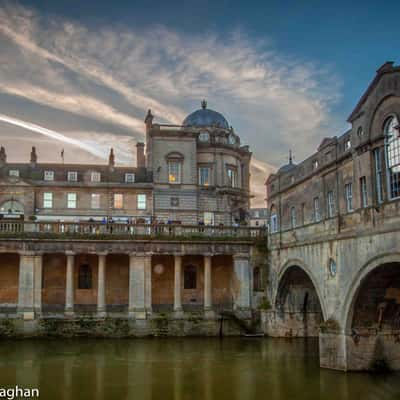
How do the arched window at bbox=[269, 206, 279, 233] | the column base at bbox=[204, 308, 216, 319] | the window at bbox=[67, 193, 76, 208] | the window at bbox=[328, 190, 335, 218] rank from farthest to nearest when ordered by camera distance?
the window at bbox=[67, 193, 76, 208] → the column base at bbox=[204, 308, 216, 319] → the arched window at bbox=[269, 206, 279, 233] → the window at bbox=[328, 190, 335, 218]

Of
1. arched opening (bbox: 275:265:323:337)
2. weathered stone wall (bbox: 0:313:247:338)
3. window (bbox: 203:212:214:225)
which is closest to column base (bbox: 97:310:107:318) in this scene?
weathered stone wall (bbox: 0:313:247:338)

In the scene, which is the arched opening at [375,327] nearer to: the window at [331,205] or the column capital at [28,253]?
the window at [331,205]

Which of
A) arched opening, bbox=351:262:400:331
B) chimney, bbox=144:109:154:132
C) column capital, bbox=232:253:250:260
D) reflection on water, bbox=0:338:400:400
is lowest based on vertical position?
reflection on water, bbox=0:338:400:400

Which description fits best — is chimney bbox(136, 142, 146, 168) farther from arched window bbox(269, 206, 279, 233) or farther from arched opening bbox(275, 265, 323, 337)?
arched opening bbox(275, 265, 323, 337)

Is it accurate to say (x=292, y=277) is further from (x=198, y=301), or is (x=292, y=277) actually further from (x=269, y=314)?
(x=198, y=301)

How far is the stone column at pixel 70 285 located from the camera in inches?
1460

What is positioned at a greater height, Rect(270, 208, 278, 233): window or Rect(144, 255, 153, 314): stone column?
Rect(270, 208, 278, 233): window

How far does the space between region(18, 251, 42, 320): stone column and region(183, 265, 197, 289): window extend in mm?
11239

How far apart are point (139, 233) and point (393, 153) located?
2162 centimetres

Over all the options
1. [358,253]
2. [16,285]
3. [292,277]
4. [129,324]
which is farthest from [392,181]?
[16,285]

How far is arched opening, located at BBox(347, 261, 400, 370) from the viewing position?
77.8ft

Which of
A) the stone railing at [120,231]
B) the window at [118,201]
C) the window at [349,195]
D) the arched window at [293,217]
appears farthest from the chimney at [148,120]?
the window at [349,195]

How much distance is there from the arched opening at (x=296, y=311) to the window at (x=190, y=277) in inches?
321

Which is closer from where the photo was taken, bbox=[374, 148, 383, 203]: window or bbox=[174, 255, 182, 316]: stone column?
bbox=[374, 148, 383, 203]: window
